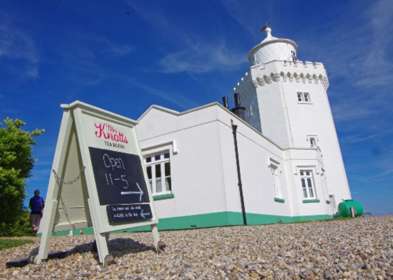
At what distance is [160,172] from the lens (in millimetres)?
12469

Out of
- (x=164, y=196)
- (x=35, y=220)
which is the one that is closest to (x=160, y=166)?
(x=164, y=196)

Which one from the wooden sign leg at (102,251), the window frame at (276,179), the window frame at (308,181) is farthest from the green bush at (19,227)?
the window frame at (308,181)

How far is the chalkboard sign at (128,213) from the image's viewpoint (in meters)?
4.30

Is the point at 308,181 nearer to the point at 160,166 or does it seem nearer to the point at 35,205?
the point at 160,166

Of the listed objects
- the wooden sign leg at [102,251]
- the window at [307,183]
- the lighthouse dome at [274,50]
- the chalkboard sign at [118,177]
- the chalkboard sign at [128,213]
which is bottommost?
the wooden sign leg at [102,251]

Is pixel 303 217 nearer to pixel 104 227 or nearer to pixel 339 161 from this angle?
pixel 339 161

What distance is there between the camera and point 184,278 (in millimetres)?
3111

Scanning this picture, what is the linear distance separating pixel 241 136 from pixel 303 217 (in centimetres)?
755

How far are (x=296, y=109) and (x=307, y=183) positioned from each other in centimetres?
649

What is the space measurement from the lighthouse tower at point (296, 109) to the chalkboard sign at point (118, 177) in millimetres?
18194

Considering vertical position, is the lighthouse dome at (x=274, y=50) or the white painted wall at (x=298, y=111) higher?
the lighthouse dome at (x=274, y=50)

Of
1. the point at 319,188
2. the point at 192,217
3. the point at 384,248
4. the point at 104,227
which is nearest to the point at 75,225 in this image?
the point at 104,227

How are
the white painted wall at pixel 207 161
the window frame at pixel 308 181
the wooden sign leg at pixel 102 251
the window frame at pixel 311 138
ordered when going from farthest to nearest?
the window frame at pixel 311 138, the window frame at pixel 308 181, the white painted wall at pixel 207 161, the wooden sign leg at pixel 102 251

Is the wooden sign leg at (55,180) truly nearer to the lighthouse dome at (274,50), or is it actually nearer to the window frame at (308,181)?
the window frame at (308,181)
